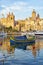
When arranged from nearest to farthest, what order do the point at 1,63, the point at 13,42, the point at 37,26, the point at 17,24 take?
the point at 1,63 < the point at 13,42 < the point at 37,26 < the point at 17,24

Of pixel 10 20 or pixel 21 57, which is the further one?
pixel 10 20

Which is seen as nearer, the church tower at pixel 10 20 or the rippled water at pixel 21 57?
the rippled water at pixel 21 57

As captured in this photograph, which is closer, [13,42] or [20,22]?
[13,42]

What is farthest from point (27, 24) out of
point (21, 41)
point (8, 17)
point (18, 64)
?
point (18, 64)

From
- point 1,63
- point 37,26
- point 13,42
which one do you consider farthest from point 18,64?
point 37,26

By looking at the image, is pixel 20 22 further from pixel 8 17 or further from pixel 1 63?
pixel 1 63

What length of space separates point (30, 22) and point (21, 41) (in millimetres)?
55227

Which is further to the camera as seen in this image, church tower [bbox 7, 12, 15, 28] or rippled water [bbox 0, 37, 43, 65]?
church tower [bbox 7, 12, 15, 28]

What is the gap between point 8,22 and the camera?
71.8 metres

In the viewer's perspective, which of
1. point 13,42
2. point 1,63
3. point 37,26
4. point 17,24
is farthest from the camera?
point 17,24

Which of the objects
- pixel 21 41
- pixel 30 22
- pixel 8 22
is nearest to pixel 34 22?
pixel 30 22

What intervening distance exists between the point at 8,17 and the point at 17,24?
5.27 meters

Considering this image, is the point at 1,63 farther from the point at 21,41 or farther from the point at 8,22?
the point at 8,22

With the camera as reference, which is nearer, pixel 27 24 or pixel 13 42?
pixel 13 42
